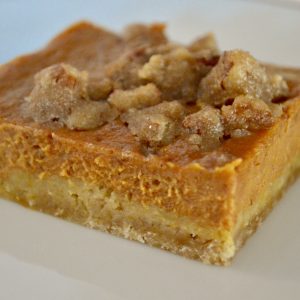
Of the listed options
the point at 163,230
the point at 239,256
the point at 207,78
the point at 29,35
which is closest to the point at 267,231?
the point at 239,256

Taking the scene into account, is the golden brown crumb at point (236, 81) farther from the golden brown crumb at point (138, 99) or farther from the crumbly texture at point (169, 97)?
the golden brown crumb at point (138, 99)

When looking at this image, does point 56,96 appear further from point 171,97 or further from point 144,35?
point 144,35

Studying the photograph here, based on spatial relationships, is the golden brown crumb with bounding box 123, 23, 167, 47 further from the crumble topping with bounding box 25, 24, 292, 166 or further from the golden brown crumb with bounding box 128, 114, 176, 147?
the golden brown crumb with bounding box 128, 114, 176, 147

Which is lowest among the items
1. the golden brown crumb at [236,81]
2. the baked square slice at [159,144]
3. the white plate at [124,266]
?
the white plate at [124,266]

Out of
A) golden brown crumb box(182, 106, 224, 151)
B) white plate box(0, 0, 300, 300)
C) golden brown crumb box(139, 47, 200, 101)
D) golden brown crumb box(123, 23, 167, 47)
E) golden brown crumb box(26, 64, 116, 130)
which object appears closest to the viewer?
white plate box(0, 0, 300, 300)

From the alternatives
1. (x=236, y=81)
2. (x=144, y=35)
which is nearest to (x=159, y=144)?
(x=236, y=81)

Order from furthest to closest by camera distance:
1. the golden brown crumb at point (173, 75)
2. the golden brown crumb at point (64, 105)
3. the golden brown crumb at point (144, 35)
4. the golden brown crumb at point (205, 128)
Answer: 1. the golden brown crumb at point (144, 35)
2. the golden brown crumb at point (173, 75)
3. the golden brown crumb at point (64, 105)
4. the golden brown crumb at point (205, 128)

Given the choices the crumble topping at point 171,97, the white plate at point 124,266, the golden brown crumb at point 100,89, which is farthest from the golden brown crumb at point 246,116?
the golden brown crumb at point 100,89

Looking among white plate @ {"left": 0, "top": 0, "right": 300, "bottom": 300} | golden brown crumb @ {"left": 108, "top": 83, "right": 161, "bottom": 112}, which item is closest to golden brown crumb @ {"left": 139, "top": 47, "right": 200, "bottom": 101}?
golden brown crumb @ {"left": 108, "top": 83, "right": 161, "bottom": 112}
